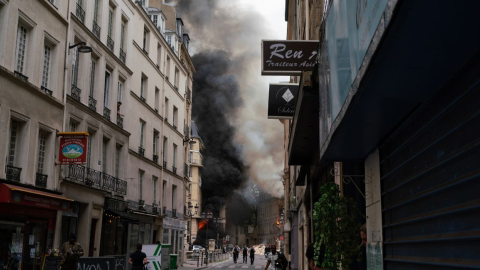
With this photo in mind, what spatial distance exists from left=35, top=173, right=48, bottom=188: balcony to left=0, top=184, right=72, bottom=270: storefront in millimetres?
400

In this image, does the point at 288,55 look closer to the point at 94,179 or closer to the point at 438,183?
the point at 438,183

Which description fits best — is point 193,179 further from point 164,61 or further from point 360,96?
point 360,96

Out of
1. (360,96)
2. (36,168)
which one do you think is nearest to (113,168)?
(36,168)

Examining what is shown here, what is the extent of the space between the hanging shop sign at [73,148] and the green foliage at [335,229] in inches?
476

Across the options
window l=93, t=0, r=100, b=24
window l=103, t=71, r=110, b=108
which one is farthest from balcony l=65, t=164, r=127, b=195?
window l=93, t=0, r=100, b=24

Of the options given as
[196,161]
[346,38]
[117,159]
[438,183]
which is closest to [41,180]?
[117,159]

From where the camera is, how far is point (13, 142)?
51.6 feet

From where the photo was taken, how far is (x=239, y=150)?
7388 cm

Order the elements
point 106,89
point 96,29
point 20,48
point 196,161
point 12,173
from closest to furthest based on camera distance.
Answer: point 12,173, point 20,48, point 96,29, point 106,89, point 196,161

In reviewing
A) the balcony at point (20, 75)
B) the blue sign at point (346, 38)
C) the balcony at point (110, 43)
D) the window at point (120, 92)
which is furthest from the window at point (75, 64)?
the blue sign at point (346, 38)

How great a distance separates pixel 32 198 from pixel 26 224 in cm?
104

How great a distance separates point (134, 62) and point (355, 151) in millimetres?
22406

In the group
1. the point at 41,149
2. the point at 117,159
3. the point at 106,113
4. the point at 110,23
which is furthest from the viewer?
the point at 117,159

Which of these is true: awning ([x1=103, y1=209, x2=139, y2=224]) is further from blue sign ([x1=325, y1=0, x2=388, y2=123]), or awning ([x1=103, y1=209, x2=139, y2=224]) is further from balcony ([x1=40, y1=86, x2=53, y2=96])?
blue sign ([x1=325, y1=0, x2=388, y2=123])
